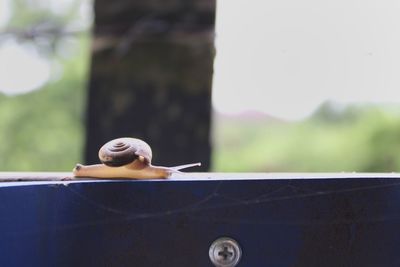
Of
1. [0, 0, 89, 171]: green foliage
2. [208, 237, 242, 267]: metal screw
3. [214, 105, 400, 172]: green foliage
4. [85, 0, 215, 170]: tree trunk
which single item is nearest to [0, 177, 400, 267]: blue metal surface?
[208, 237, 242, 267]: metal screw

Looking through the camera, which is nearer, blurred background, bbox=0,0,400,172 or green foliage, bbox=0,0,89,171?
blurred background, bbox=0,0,400,172

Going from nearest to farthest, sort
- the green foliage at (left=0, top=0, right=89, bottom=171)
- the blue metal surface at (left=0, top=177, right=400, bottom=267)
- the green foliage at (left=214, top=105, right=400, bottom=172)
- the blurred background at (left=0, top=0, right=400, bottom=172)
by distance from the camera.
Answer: the blue metal surface at (left=0, top=177, right=400, bottom=267), the blurred background at (left=0, top=0, right=400, bottom=172), the green foliage at (left=214, top=105, right=400, bottom=172), the green foliage at (left=0, top=0, right=89, bottom=171)

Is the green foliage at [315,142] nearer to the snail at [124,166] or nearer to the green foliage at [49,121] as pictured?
the green foliage at [49,121]

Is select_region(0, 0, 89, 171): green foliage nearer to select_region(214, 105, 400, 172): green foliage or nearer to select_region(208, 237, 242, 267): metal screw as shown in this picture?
select_region(214, 105, 400, 172): green foliage

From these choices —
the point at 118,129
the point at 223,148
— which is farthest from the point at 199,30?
the point at 223,148

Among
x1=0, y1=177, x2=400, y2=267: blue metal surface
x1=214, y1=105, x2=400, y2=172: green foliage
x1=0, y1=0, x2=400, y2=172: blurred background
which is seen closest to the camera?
x1=0, y1=177, x2=400, y2=267: blue metal surface

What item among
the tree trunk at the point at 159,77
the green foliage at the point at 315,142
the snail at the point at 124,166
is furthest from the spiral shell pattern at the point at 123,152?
the green foliage at the point at 315,142

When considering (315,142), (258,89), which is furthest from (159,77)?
(315,142)
